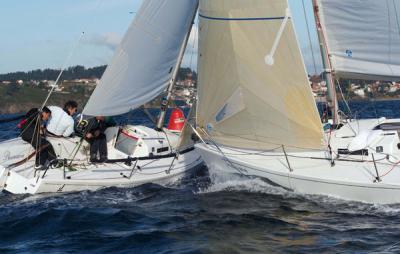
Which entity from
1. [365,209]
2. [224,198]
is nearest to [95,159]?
Answer: [224,198]

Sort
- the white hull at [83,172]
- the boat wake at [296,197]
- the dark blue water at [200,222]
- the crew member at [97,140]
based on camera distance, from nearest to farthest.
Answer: the dark blue water at [200,222], the boat wake at [296,197], the white hull at [83,172], the crew member at [97,140]

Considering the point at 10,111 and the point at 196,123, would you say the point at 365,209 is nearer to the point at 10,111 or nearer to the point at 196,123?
the point at 196,123

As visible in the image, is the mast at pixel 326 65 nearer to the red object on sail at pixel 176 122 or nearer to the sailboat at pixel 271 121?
the sailboat at pixel 271 121

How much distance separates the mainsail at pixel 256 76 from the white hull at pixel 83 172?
7.44 ft

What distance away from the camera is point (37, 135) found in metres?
13.1

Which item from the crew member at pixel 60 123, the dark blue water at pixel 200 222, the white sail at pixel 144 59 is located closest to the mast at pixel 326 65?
the dark blue water at pixel 200 222

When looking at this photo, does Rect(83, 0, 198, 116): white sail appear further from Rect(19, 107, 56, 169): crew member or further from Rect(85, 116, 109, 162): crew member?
Rect(19, 107, 56, 169): crew member

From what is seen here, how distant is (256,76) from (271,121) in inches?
32.9

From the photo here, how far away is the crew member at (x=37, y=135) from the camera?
42.8 ft

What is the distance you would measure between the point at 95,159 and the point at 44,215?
133 inches

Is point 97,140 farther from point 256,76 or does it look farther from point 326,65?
point 326,65

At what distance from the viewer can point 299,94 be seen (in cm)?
1084

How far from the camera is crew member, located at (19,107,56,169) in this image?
42.8 ft

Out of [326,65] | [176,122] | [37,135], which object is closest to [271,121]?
[326,65]
